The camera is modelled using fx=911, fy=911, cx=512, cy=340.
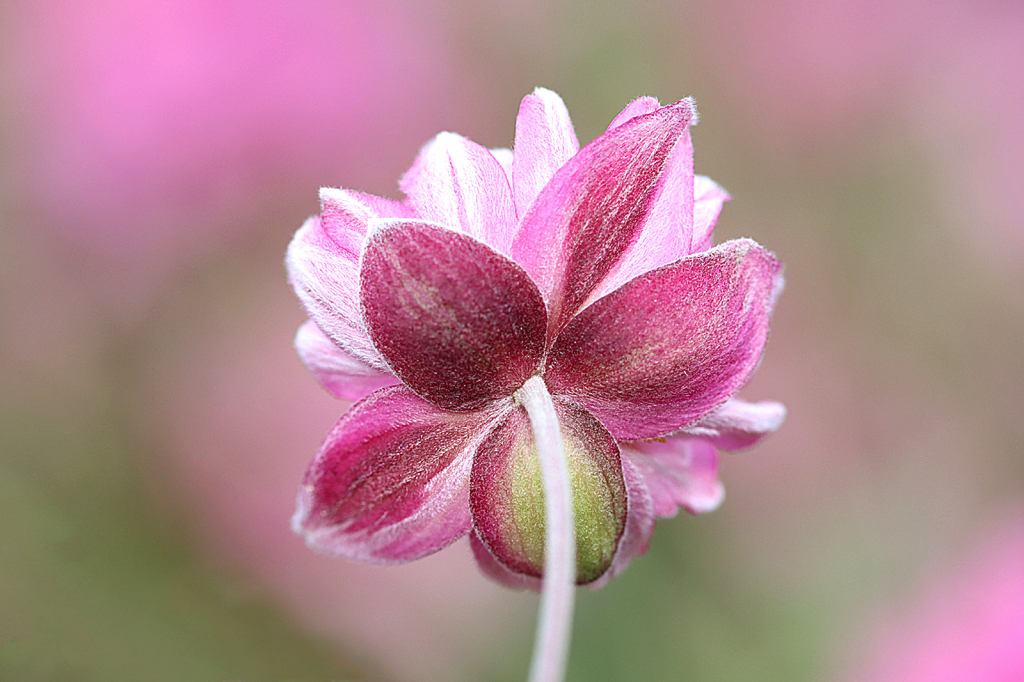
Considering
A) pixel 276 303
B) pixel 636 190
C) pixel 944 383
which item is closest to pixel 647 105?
pixel 636 190

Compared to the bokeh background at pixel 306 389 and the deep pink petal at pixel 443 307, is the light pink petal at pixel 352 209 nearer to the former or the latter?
the deep pink petal at pixel 443 307

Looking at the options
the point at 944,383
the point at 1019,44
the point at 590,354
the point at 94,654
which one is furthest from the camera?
the point at 1019,44

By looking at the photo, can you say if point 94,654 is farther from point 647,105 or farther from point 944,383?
point 944,383

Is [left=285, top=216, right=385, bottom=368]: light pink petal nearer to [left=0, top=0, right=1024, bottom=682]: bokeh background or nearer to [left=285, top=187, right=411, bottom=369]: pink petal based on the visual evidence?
[left=285, top=187, right=411, bottom=369]: pink petal

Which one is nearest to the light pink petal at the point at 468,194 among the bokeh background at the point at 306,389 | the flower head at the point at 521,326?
the flower head at the point at 521,326

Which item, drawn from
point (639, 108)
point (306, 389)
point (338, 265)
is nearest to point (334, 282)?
point (338, 265)

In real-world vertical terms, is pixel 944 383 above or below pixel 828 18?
below
